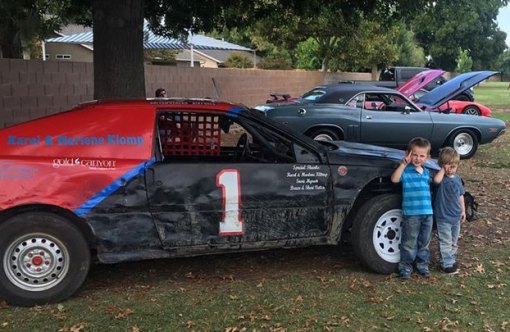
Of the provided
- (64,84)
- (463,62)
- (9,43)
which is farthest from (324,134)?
(463,62)

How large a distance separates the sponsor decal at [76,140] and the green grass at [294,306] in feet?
4.10

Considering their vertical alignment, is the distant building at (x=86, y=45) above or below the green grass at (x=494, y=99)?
above

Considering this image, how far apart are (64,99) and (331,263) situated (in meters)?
8.09

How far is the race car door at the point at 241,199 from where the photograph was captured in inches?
180

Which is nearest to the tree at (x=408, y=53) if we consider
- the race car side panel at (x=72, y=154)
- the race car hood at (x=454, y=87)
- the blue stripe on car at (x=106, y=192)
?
the race car hood at (x=454, y=87)

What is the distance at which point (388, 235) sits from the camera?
5.18 metres

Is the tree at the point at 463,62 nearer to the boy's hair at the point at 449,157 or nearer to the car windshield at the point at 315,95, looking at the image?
the car windshield at the point at 315,95

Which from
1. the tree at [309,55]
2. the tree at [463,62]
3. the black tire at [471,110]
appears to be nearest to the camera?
the black tire at [471,110]

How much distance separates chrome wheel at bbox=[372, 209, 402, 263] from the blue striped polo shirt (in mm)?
173

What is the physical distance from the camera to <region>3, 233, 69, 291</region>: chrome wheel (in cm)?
428

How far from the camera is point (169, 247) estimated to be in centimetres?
463

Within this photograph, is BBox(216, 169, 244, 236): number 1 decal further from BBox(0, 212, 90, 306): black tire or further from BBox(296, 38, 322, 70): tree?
BBox(296, 38, 322, 70): tree

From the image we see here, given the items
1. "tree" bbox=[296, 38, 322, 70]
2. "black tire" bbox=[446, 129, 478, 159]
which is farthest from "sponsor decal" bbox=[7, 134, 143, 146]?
"tree" bbox=[296, 38, 322, 70]

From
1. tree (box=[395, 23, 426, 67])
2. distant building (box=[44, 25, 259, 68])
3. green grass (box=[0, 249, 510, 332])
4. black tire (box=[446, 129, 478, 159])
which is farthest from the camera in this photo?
tree (box=[395, 23, 426, 67])
